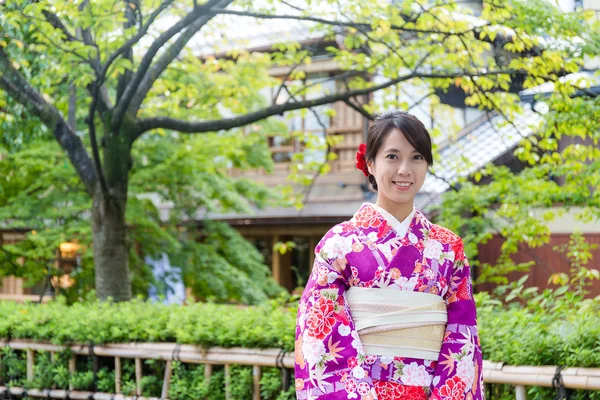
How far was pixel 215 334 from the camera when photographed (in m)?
4.87

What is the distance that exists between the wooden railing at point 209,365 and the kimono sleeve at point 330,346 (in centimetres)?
134

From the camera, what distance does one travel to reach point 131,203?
365 inches

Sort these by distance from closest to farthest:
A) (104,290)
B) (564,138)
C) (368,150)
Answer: (368,150) < (104,290) < (564,138)

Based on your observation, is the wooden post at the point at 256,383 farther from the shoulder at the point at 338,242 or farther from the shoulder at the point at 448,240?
the shoulder at the point at 448,240

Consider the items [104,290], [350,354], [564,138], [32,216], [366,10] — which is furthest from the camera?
[564,138]

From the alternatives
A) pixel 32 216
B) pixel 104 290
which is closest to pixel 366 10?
pixel 104 290

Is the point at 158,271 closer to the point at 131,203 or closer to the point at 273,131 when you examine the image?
the point at 131,203

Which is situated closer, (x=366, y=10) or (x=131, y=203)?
(x=366, y=10)

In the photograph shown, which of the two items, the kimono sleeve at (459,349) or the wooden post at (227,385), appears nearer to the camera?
the kimono sleeve at (459,349)

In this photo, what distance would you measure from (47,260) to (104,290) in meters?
2.96

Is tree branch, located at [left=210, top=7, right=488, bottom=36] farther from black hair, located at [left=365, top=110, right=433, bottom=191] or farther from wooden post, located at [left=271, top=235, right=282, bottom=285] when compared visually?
wooden post, located at [left=271, top=235, right=282, bottom=285]

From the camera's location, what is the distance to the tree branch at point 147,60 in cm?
579

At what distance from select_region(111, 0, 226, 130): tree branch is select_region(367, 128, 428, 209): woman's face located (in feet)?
11.0

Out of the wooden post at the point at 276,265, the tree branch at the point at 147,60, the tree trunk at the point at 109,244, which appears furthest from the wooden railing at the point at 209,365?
the wooden post at the point at 276,265
